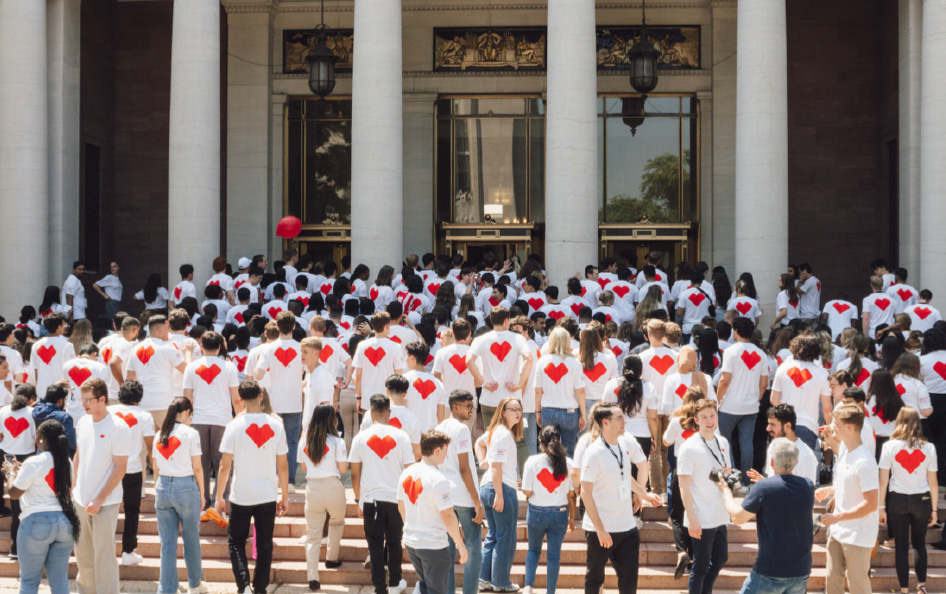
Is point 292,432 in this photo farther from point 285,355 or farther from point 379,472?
point 379,472

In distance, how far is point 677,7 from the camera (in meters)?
23.2

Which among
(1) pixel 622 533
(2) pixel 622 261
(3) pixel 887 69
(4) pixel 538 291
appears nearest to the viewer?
(1) pixel 622 533

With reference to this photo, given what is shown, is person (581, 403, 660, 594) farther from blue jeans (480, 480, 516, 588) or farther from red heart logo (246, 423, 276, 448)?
red heart logo (246, 423, 276, 448)

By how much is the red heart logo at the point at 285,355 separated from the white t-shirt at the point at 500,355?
79.1 inches

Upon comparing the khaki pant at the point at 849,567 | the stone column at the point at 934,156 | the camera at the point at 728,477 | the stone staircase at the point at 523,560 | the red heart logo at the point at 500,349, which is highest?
the stone column at the point at 934,156

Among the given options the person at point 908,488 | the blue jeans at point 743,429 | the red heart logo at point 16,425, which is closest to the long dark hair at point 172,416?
the red heart logo at point 16,425

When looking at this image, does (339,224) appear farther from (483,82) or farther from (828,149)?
(828,149)

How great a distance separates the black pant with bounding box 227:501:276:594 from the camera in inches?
344

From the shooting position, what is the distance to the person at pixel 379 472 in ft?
28.5

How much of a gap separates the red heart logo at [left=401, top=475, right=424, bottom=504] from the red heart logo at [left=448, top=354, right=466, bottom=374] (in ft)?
11.0

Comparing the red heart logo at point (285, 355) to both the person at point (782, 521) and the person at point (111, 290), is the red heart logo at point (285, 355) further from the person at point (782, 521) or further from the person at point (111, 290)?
the person at point (111, 290)

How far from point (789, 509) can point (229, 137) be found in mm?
18792

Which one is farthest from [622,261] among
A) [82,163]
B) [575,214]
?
[82,163]

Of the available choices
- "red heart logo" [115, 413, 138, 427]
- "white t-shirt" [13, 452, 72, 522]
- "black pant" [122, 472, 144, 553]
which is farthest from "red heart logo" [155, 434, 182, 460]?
"black pant" [122, 472, 144, 553]
